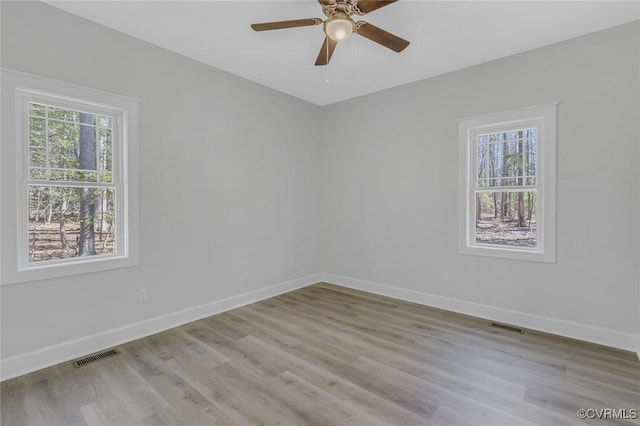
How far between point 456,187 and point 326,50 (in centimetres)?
218

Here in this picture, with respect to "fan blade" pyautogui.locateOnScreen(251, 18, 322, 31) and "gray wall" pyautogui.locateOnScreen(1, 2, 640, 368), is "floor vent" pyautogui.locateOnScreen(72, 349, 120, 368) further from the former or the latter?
"fan blade" pyautogui.locateOnScreen(251, 18, 322, 31)

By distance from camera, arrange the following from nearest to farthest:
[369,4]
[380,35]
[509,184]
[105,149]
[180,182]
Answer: [369,4] < [380,35] < [105,149] < [180,182] < [509,184]

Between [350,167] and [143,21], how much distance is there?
3.05 m

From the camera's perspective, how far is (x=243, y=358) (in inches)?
103

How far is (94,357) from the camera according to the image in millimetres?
2602

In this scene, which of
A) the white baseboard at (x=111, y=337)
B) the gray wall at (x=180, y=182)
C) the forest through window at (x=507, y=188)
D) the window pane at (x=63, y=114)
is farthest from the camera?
the forest through window at (x=507, y=188)

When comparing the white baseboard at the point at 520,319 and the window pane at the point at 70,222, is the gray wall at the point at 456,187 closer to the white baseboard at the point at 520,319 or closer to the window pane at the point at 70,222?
the white baseboard at the point at 520,319

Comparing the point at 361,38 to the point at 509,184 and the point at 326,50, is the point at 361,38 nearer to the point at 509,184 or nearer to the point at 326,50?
the point at 326,50

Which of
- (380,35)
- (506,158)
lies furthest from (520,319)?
(380,35)

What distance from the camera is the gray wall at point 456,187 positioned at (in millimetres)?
2762

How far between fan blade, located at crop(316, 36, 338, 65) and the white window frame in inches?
71.8

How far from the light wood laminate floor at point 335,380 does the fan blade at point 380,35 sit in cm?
260

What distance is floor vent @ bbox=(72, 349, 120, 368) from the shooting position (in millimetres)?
2502

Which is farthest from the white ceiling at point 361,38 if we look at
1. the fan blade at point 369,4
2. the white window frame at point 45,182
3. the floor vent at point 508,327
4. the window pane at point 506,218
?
the floor vent at point 508,327
